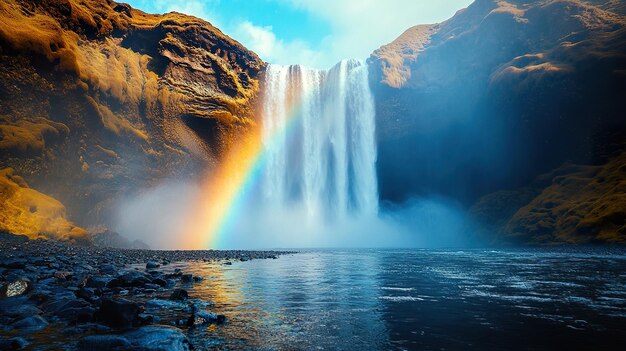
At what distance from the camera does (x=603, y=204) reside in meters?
39.1

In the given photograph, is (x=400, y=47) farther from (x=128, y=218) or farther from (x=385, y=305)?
(x=385, y=305)

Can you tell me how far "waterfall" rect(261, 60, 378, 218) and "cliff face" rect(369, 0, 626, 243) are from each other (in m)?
5.06

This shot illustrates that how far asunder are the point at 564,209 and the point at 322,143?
125 feet

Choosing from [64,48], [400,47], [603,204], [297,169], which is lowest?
[603,204]

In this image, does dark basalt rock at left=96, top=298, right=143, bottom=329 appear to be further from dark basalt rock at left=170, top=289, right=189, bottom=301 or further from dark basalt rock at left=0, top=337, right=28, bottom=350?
dark basalt rock at left=170, top=289, right=189, bottom=301

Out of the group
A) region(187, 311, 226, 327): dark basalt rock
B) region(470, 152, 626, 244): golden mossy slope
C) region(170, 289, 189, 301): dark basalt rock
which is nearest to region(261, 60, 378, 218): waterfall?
region(470, 152, 626, 244): golden mossy slope

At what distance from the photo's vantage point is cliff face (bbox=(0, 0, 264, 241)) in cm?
3434

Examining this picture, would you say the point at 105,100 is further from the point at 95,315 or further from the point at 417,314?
the point at 417,314

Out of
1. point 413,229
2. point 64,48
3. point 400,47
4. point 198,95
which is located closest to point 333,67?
point 400,47

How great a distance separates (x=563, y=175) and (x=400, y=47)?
134ft

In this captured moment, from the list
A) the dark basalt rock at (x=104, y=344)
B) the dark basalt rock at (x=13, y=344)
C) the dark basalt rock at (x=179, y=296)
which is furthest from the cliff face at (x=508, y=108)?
the dark basalt rock at (x=13, y=344)

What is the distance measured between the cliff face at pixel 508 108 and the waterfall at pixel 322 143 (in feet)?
16.6

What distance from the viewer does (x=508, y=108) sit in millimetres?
56750

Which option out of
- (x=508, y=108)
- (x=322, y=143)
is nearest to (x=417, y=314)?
(x=322, y=143)
